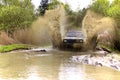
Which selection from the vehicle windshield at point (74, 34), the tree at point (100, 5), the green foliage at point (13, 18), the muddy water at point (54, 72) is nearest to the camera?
the muddy water at point (54, 72)

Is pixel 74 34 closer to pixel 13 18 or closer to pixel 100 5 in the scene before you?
pixel 13 18

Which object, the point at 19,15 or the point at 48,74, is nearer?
the point at 48,74

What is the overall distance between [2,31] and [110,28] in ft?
40.0

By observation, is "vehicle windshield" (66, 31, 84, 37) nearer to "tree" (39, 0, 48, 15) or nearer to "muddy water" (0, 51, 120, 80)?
"muddy water" (0, 51, 120, 80)

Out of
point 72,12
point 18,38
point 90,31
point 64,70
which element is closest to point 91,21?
point 90,31

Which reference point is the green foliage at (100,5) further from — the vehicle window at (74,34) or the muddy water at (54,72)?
the muddy water at (54,72)

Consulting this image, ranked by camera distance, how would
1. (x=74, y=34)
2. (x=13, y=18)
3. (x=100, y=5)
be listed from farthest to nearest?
(x=100, y=5) → (x=13, y=18) → (x=74, y=34)

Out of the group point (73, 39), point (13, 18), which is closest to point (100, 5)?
point (13, 18)

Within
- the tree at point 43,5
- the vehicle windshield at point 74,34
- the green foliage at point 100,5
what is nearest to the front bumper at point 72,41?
the vehicle windshield at point 74,34

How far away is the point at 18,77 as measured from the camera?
16969mm

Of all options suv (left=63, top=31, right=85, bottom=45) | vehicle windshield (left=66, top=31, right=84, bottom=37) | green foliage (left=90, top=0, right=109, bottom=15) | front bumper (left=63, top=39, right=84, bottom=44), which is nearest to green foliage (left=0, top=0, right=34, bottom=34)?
vehicle windshield (left=66, top=31, right=84, bottom=37)

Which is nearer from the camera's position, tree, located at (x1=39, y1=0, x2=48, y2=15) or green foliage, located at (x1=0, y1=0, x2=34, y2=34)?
green foliage, located at (x1=0, y1=0, x2=34, y2=34)

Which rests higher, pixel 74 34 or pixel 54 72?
pixel 74 34

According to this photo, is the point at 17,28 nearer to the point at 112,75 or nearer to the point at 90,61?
the point at 90,61
